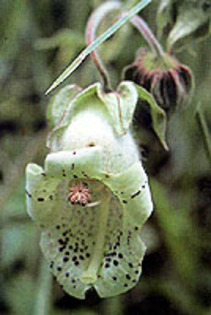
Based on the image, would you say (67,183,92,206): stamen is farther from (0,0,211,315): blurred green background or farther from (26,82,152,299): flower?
(0,0,211,315): blurred green background

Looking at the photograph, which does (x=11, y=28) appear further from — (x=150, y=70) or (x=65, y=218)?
(x=65, y=218)

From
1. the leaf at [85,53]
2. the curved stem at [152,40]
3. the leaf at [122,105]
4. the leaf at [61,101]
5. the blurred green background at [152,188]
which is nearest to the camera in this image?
the leaf at [85,53]

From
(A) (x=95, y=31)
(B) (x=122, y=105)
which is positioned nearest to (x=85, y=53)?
(B) (x=122, y=105)

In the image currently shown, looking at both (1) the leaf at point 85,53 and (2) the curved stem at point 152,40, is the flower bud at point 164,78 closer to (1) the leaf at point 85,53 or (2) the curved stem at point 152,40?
(2) the curved stem at point 152,40

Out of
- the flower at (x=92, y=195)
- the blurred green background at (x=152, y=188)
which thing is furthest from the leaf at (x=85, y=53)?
the blurred green background at (x=152, y=188)

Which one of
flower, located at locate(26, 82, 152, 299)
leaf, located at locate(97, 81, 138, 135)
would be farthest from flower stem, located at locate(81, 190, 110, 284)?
leaf, located at locate(97, 81, 138, 135)

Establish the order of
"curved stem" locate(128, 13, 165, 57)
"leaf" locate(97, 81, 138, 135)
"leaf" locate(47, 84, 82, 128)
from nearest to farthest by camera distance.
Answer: "leaf" locate(97, 81, 138, 135), "leaf" locate(47, 84, 82, 128), "curved stem" locate(128, 13, 165, 57)

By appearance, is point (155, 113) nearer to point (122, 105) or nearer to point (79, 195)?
point (122, 105)
